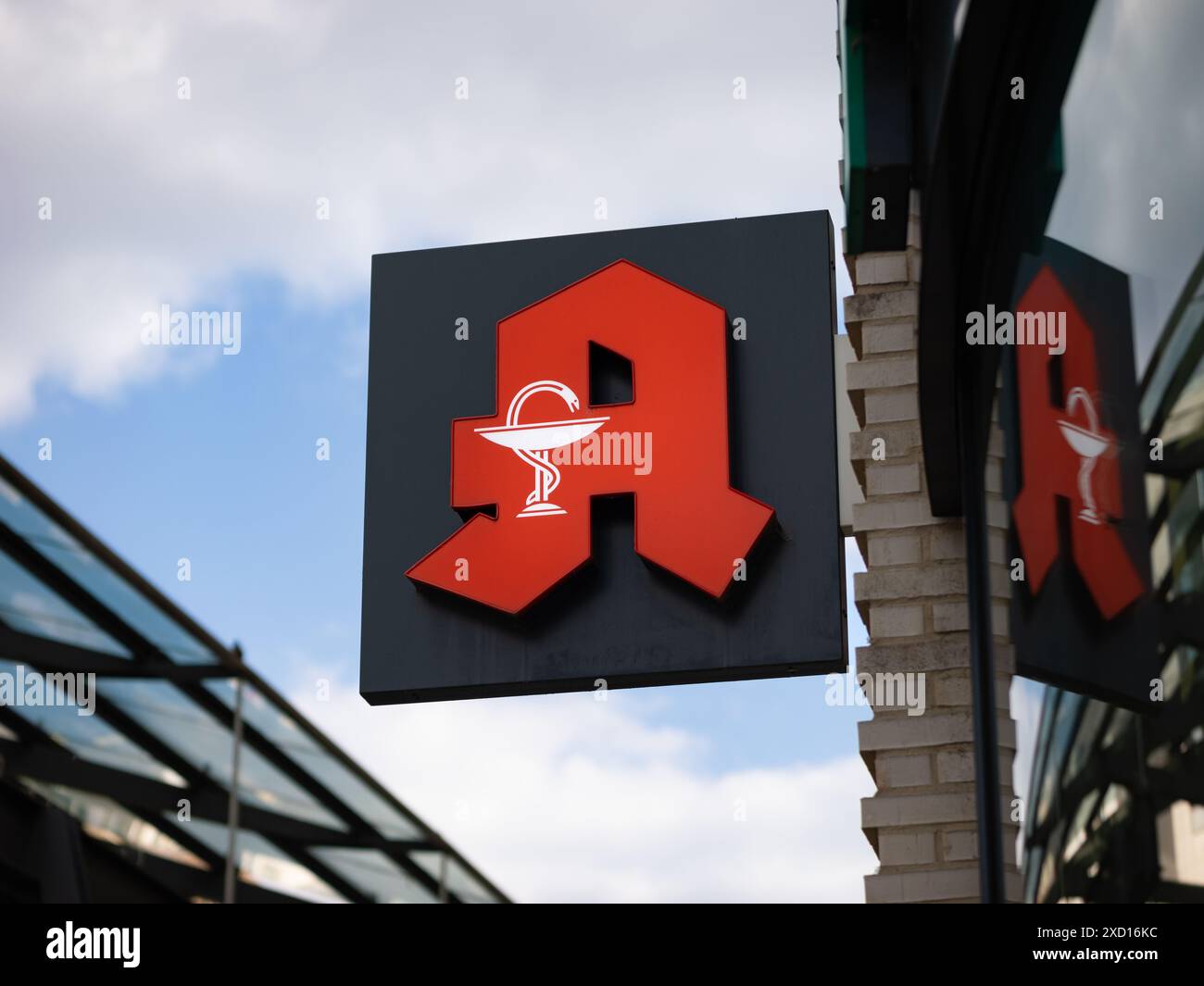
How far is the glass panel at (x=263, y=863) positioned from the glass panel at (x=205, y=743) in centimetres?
29

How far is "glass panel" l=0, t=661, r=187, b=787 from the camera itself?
9.47m

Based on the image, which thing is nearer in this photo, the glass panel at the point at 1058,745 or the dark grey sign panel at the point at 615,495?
the glass panel at the point at 1058,745

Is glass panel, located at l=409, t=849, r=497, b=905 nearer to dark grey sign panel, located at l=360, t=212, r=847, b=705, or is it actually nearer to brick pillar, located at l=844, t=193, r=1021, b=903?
dark grey sign panel, located at l=360, t=212, r=847, b=705

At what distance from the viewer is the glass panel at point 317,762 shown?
39.7 feet

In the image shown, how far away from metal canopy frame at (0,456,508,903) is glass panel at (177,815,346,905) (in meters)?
0.04

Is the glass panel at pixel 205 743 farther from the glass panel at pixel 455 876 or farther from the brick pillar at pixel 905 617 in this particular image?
the brick pillar at pixel 905 617

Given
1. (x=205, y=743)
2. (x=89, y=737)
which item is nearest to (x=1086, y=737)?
(x=89, y=737)

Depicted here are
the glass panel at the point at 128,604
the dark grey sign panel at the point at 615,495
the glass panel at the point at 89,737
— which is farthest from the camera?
the glass panel at the point at 128,604

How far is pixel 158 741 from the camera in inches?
429

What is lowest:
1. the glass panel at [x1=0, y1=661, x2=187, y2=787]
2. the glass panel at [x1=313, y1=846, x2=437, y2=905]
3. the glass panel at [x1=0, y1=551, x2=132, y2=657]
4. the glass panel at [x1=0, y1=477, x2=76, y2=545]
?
the glass panel at [x1=313, y1=846, x2=437, y2=905]

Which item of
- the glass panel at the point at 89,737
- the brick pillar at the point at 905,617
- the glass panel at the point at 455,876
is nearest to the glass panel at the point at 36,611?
the glass panel at the point at 89,737

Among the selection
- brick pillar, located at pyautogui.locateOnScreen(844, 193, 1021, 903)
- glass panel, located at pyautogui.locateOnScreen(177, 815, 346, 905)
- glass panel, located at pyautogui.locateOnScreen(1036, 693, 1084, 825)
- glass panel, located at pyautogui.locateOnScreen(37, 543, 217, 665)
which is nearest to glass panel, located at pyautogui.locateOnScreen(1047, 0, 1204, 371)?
glass panel, located at pyautogui.locateOnScreen(1036, 693, 1084, 825)
